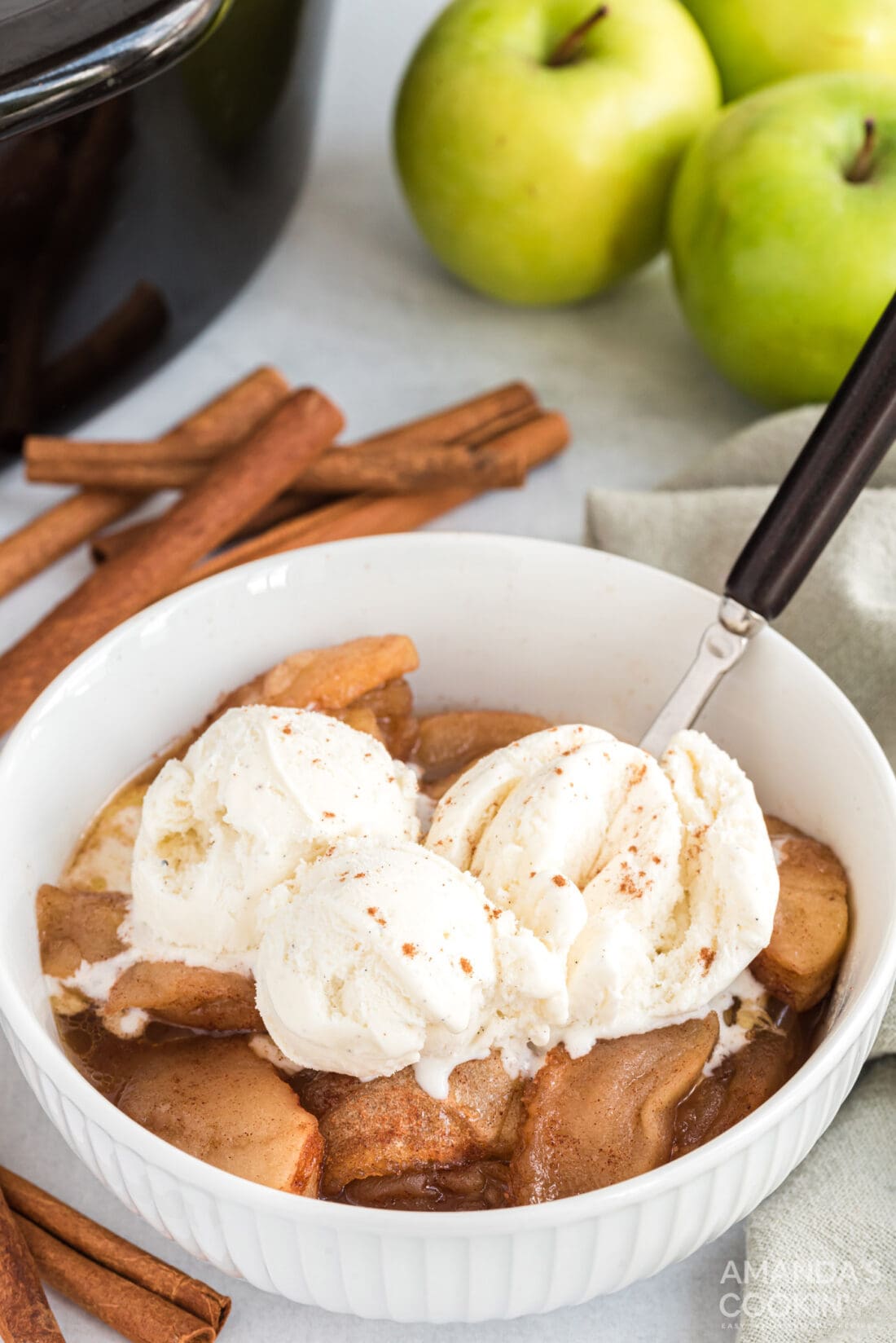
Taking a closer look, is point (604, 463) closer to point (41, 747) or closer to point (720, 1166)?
point (41, 747)

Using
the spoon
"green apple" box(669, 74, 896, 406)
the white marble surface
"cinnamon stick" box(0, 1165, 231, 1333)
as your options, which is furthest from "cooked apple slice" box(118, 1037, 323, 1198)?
"green apple" box(669, 74, 896, 406)

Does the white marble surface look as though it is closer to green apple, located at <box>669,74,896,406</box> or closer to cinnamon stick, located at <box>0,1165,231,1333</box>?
green apple, located at <box>669,74,896,406</box>

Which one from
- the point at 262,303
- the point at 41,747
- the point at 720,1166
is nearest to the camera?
the point at 720,1166

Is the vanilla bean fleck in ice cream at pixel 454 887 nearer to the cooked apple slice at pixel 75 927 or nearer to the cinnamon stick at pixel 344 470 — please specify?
the cooked apple slice at pixel 75 927

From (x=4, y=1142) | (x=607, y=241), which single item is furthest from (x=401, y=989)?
(x=607, y=241)

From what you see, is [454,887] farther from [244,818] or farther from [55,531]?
[55,531]

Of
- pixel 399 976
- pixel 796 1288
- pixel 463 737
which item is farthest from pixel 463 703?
pixel 796 1288
